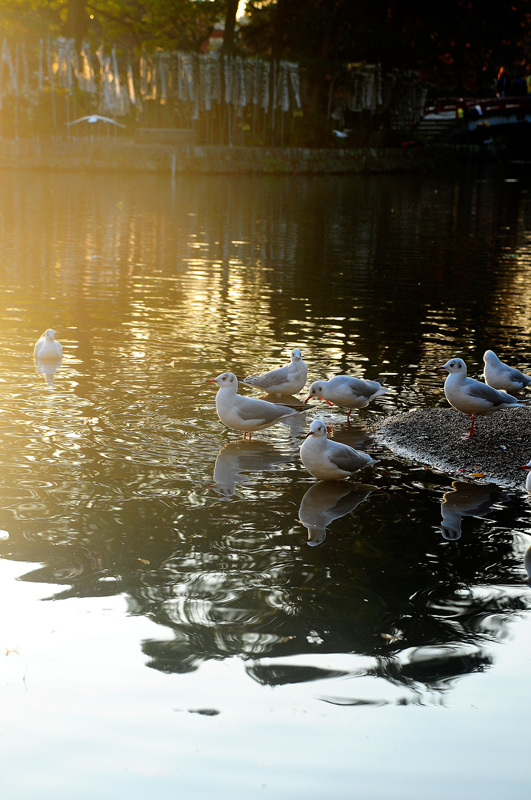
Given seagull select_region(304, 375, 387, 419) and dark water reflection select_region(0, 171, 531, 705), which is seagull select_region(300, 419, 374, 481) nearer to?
dark water reflection select_region(0, 171, 531, 705)

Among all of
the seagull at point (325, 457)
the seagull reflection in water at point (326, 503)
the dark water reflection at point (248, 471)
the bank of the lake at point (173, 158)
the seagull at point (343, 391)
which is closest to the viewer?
the dark water reflection at point (248, 471)

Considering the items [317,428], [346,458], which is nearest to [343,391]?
[346,458]

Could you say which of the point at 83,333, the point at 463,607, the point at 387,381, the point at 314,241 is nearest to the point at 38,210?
the point at 314,241

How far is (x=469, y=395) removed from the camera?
984cm

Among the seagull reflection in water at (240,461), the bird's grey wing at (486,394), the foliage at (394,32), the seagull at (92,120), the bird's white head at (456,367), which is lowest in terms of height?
the seagull reflection in water at (240,461)

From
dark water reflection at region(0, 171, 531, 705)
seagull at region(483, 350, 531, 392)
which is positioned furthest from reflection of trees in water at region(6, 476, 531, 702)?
seagull at region(483, 350, 531, 392)

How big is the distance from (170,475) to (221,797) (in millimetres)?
4509

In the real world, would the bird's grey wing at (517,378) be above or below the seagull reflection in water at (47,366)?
above

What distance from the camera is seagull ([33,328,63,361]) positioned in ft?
41.7

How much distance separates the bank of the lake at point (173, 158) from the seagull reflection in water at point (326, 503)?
3993 centimetres

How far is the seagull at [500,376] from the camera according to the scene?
1132cm

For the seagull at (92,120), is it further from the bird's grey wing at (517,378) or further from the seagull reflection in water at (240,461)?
the seagull reflection in water at (240,461)

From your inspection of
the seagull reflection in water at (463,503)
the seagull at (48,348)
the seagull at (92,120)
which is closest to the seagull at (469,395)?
the seagull reflection in water at (463,503)

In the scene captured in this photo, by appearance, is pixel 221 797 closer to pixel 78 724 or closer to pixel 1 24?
pixel 78 724
